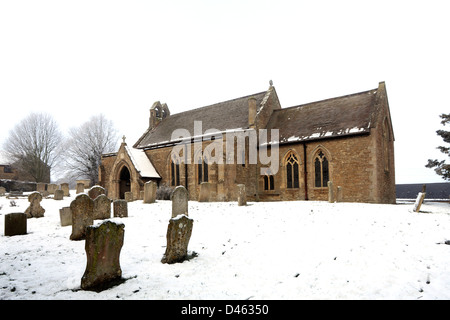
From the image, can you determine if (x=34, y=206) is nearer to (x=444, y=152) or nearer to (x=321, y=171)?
(x=321, y=171)

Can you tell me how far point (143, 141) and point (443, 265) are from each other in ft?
88.4

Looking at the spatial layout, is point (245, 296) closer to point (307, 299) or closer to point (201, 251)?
point (307, 299)

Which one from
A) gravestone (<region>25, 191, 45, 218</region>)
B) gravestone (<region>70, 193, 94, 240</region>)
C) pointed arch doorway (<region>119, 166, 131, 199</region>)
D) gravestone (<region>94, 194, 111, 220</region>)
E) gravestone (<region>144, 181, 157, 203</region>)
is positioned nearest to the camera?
gravestone (<region>70, 193, 94, 240</region>)

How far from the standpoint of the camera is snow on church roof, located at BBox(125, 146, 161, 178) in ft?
75.4

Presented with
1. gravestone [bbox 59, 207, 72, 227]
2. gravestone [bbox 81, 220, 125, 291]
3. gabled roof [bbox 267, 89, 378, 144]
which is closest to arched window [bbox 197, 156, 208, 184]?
gabled roof [bbox 267, 89, 378, 144]

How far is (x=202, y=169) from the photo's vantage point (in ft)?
73.5

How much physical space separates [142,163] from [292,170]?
13052mm

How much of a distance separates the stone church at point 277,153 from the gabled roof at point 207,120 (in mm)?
118

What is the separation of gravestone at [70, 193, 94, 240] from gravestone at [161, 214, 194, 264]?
11.1 ft

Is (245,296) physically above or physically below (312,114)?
below

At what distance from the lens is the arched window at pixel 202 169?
22328 mm

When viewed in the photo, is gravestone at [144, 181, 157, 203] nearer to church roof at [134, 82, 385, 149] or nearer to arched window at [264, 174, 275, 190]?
church roof at [134, 82, 385, 149]
